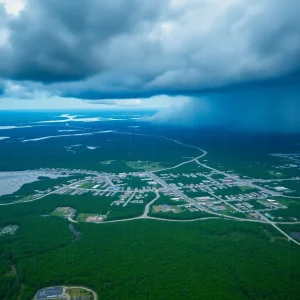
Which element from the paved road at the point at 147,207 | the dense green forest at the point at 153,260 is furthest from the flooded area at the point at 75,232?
the paved road at the point at 147,207

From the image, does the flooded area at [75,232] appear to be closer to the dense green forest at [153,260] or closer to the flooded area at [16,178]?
the dense green forest at [153,260]

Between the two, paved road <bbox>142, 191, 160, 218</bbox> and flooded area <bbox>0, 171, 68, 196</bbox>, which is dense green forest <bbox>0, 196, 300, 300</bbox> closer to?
paved road <bbox>142, 191, 160, 218</bbox>

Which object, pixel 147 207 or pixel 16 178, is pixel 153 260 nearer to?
pixel 147 207

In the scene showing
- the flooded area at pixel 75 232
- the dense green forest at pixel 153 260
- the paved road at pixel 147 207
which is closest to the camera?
the dense green forest at pixel 153 260

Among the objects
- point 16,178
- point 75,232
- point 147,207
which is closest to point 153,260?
point 75,232

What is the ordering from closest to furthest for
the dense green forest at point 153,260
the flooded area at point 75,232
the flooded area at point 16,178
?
1. the dense green forest at point 153,260
2. the flooded area at point 75,232
3. the flooded area at point 16,178

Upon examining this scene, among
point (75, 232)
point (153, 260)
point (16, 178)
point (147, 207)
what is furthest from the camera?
point (16, 178)

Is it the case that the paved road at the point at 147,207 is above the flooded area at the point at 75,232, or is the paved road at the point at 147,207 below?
above

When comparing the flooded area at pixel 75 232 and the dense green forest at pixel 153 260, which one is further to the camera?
the flooded area at pixel 75 232

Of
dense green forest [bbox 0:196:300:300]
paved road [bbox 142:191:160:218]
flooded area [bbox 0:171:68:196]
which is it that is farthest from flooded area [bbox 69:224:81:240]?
flooded area [bbox 0:171:68:196]
